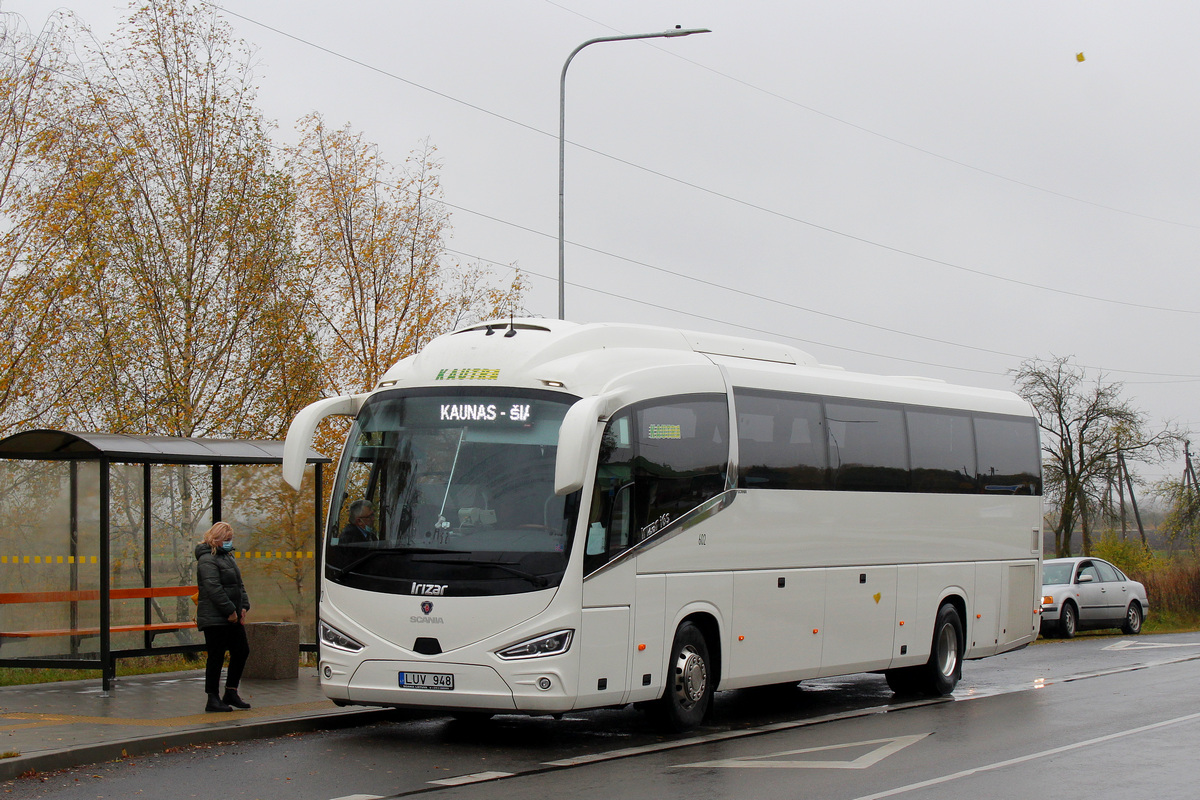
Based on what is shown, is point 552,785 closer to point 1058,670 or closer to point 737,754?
point 737,754

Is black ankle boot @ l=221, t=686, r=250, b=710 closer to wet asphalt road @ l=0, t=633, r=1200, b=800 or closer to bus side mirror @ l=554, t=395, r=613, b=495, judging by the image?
wet asphalt road @ l=0, t=633, r=1200, b=800

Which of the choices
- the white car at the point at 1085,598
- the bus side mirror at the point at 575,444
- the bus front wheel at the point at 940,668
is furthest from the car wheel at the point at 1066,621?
the bus side mirror at the point at 575,444

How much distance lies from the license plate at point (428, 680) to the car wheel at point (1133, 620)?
74.1 feet

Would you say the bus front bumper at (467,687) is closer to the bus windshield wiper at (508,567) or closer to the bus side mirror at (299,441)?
the bus windshield wiper at (508,567)

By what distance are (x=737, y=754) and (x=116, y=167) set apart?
59.8 feet

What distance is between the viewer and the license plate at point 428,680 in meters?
10.6

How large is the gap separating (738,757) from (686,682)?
1389mm

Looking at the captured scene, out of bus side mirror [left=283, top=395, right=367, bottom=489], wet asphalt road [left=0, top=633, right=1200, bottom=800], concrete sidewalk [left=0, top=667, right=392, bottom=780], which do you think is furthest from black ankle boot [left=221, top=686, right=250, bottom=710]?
bus side mirror [left=283, top=395, right=367, bottom=489]

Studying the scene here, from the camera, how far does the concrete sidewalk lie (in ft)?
32.9

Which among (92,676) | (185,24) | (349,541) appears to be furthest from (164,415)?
(349,541)

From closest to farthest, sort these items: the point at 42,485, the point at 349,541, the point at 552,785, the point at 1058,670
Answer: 1. the point at 552,785
2. the point at 349,541
3. the point at 42,485
4. the point at 1058,670

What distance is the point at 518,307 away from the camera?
95.3 feet

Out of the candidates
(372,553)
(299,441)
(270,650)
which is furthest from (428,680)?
(270,650)

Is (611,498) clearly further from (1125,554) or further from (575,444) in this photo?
(1125,554)
